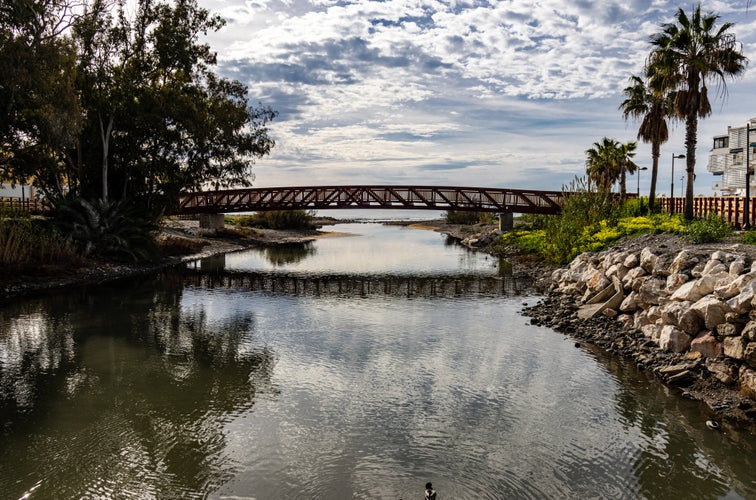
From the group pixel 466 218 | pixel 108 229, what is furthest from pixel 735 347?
pixel 466 218

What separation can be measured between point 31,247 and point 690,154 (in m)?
36.7

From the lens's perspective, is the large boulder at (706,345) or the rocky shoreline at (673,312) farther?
the large boulder at (706,345)

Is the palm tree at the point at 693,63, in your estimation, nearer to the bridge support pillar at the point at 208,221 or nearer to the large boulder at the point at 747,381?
the large boulder at the point at 747,381

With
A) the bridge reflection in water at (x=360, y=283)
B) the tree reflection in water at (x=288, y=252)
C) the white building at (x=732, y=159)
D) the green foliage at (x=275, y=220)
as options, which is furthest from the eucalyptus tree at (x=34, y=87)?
the white building at (x=732, y=159)

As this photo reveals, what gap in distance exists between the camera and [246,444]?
9484 millimetres

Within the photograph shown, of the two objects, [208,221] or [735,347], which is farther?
[208,221]

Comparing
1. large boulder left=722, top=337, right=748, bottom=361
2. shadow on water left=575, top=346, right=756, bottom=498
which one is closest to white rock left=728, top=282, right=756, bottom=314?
large boulder left=722, top=337, right=748, bottom=361

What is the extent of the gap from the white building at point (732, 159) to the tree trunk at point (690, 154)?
2887cm

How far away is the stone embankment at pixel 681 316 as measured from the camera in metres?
11.6

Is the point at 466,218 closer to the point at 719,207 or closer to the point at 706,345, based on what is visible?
the point at 719,207

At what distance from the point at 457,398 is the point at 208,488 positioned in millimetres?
5718

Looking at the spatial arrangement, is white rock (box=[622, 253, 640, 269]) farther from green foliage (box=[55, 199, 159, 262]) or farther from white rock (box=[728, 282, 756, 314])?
green foliage (box=[55, 199, 159, 262])

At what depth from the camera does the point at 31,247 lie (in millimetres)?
26844

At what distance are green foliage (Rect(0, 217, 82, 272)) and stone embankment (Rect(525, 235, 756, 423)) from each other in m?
23.6
